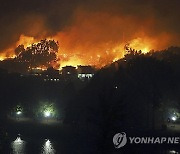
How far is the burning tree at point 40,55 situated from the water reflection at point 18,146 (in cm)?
5317

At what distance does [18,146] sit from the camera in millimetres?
31344

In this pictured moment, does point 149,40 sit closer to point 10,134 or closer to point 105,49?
point 105,49

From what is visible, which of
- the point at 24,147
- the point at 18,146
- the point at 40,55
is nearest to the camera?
the point at 24,147

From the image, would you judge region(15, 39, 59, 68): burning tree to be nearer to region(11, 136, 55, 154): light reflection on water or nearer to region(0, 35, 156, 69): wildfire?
region(0, 35, 156, 69): wildfire

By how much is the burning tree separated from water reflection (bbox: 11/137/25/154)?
174ft

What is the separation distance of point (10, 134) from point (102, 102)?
71.6 ft

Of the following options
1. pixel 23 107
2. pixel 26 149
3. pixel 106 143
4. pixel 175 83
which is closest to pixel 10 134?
pixel 26 149

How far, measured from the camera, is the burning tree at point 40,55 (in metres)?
86.8

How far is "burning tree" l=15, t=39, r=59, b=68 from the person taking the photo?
86812 millimetres

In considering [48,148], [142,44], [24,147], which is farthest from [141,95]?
[142,44]

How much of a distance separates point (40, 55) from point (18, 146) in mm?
57417

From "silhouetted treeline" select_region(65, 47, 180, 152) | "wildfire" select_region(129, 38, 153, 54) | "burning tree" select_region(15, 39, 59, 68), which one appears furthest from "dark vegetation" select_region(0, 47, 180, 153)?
"wildfire" select_region(129, 38, 153, 54)

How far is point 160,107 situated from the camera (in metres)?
40.1

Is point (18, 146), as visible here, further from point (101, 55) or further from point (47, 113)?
point (101, 55)
